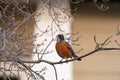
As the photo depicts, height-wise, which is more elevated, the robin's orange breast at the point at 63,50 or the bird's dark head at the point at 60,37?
the bird's dark head at the point at 60,37

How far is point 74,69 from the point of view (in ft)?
33.8

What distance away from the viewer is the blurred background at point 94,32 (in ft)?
33.6

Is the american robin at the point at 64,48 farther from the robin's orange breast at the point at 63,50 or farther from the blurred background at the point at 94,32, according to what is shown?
the blurred background at the point at 94,32

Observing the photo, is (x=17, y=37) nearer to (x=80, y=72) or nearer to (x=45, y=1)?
(x=45, y=1)

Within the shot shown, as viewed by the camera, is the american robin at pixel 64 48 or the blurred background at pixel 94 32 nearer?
the american robin at pixel 64 48

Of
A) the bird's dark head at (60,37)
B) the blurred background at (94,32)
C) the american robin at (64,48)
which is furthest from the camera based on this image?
the blurred background at (94,32)

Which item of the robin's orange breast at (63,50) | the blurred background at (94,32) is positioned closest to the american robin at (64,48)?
the robin's orange breast at (63,50)

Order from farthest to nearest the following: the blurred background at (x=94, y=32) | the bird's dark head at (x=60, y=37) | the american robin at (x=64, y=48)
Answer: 1. the blurred background at (x=94, y=32)
2. the american robin at (x=64, y=48)
3. the bird's dark head at (x=60, y=37)

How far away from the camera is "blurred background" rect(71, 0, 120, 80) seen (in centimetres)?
1024

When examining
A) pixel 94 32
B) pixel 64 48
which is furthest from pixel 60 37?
pixel 94 32

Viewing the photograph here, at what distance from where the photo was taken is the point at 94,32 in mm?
10352

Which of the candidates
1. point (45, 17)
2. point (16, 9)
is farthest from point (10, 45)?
point (45, 17)

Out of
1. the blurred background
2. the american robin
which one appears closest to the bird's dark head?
the american robin

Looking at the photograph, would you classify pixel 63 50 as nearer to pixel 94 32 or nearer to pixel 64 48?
pixel 64 48
